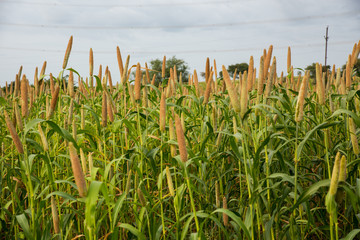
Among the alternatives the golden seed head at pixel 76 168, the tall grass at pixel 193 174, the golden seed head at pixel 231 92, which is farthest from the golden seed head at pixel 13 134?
the golden seed head at pixel 231 92

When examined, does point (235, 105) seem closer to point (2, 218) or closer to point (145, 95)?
point (145, 95)

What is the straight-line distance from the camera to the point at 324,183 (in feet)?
4.32

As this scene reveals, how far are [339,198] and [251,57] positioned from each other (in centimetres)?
97

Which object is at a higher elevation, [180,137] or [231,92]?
[231,92]

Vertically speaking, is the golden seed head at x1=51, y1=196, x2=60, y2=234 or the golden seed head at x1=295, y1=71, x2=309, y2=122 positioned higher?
the golden seed head at x1=295, y1=71, x2=309, y2=122

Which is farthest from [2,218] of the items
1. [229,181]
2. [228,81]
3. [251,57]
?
[251,57]

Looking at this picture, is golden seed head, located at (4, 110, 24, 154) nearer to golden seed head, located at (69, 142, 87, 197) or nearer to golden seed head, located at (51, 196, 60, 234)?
golden seed head, located at (51, 196, 60, 234)

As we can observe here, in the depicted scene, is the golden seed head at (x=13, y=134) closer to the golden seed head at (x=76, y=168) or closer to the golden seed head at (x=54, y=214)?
the golden seed head at (x=54, y=214)

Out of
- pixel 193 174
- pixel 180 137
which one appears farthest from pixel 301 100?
pixel 193 174

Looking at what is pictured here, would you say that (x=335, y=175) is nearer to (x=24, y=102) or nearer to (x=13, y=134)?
(x=13, y=134)

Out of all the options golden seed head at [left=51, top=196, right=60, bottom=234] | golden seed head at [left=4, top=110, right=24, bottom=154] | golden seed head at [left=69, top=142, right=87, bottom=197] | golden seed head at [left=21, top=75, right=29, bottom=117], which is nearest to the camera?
golden seed head at [left=69, top=142, right=87, bottom=197]

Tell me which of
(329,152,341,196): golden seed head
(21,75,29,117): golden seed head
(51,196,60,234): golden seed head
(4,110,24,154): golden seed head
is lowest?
(51,196,60,234): golden seed head

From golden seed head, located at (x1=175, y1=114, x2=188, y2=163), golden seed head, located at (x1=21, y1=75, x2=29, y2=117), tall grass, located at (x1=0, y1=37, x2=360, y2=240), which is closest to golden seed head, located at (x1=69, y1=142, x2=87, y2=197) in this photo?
tall grass, located at (x1=0, y1=37, x2=360, y2=240)

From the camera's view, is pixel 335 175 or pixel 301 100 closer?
pixel 335 175
